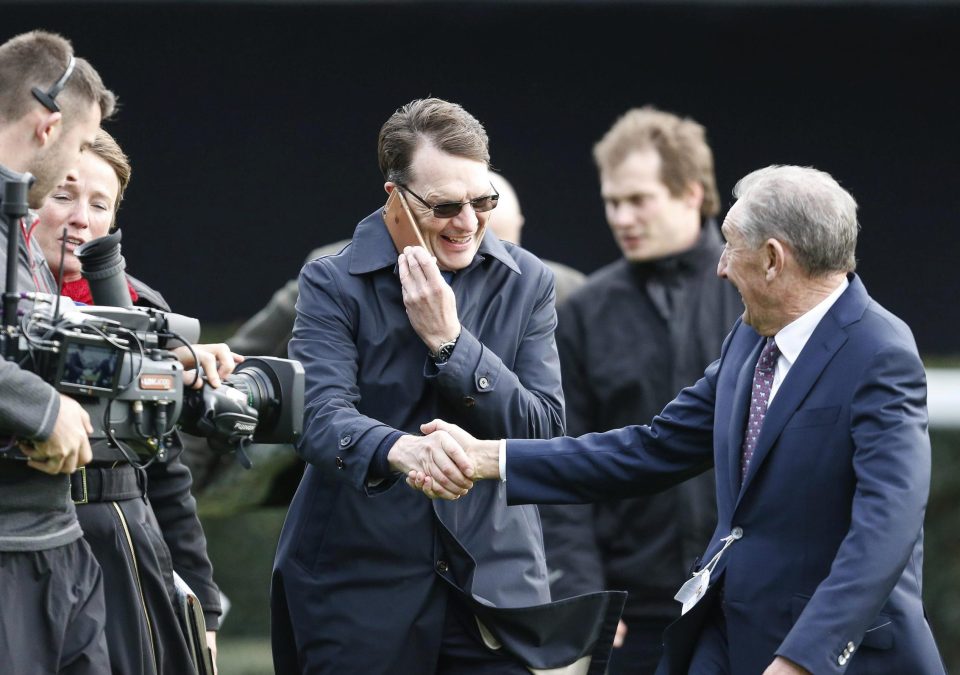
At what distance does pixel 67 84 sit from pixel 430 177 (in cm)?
88

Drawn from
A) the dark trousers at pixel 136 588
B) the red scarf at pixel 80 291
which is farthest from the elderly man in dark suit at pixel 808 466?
the red scarf at pixel 80 291

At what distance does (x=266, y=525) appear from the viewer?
8047mm

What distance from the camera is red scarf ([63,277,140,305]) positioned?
453 centimetres

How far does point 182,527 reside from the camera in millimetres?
4730

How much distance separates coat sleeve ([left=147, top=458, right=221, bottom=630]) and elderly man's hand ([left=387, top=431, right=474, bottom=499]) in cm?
79

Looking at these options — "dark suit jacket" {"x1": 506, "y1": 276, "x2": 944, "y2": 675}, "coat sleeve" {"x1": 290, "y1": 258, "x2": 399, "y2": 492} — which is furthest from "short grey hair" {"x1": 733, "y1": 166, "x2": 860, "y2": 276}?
"coat sleeve" {"x1": 290, "y1": 258, "x2": 399, "y2": 492}

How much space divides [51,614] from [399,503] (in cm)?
87

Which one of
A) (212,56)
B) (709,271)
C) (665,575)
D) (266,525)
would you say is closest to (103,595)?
(665,575)

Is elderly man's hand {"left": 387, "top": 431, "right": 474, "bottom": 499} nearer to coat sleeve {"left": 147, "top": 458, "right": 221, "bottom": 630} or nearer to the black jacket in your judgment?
coat sleeve {"left": 147, "top": 458, "right": 221, "bottom": 630}

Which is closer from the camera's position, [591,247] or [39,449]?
[39,449]

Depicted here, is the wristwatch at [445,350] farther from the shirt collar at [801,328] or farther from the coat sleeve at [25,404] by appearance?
the coat sleeve at [25,404]

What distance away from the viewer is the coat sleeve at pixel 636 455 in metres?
4.48

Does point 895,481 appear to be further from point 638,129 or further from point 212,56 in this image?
point 212,56

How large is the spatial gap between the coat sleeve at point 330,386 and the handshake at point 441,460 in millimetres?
73
